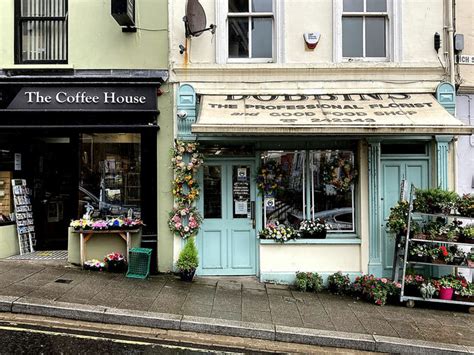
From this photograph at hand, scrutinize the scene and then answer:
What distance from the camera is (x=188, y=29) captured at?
7.61m

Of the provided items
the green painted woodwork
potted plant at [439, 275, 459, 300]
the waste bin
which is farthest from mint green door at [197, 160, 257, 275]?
the green painted woodwork

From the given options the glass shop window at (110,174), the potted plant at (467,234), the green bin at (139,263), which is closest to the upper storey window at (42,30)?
the glass shop window at (110,174)

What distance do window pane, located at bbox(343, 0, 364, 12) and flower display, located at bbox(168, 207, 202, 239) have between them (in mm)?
5179

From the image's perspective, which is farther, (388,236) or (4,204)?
(4,204)

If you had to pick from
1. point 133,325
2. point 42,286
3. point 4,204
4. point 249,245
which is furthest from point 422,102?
point 4,204

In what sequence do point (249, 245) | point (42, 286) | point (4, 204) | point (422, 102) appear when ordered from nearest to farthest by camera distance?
point (42, 286) < point (422, 102) < point (249, 245) < point (4, 204)

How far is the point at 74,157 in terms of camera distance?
8.53 metres

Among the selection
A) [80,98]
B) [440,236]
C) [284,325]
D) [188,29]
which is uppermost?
[188,29]

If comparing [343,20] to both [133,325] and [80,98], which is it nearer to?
[80,98]

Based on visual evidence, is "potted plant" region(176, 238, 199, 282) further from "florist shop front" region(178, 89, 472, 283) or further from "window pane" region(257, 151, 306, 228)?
"window pane" region(257, 151, 306, 228)

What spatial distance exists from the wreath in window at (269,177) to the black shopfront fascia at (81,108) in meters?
2.23

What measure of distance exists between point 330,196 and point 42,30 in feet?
22.8

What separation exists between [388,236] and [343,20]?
4.47m

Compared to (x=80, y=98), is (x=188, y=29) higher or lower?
higher
